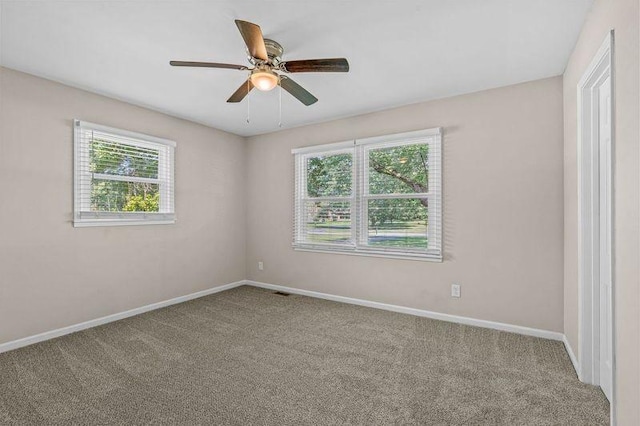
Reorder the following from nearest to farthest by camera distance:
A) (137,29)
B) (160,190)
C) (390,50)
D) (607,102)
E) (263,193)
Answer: (607,102) < (137,29) < (390,50) < (160,190) < (263,193)

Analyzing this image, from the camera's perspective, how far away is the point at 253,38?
1.87 metres

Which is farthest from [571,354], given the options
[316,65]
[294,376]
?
[316,65]

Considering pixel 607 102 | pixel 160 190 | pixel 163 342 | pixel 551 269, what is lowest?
pixel 163 342

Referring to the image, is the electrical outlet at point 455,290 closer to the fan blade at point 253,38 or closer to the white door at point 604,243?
the white door at point 604,243

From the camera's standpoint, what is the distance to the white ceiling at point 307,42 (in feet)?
6.53

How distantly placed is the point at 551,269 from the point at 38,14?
14.5 feet

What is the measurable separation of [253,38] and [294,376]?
2.28m

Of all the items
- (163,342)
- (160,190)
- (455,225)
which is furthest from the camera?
(160,190)

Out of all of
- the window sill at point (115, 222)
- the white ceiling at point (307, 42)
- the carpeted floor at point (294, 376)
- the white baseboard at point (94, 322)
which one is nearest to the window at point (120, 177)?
the window sill at point (115, 222)

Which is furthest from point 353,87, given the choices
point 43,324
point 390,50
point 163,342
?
point 43,324

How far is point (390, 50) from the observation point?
2.50 m

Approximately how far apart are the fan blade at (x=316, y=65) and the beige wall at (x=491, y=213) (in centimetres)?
184

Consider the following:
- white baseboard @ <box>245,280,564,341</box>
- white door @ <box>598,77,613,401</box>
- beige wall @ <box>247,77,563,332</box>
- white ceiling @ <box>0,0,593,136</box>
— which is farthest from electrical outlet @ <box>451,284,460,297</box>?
white ceiling @ <box>0,0,593,136</box>

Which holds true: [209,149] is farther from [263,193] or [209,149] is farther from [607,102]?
[607,102]
